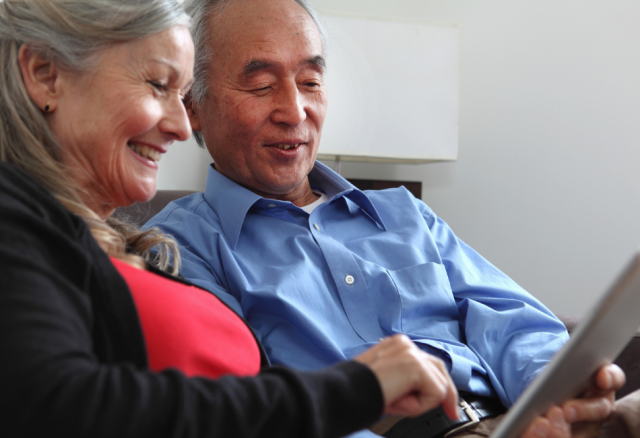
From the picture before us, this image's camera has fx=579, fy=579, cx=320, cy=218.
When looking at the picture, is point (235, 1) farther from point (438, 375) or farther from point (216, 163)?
point (438, 375)

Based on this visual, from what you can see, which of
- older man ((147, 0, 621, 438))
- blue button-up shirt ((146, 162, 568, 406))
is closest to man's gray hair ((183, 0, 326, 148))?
older man ((147, 0, 621, 438))

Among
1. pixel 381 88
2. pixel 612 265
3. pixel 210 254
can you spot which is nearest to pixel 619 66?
pixel 612 265

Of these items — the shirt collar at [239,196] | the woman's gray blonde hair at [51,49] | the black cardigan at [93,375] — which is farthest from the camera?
the shirt collar at [239,196]

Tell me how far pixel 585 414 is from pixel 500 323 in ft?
1.48

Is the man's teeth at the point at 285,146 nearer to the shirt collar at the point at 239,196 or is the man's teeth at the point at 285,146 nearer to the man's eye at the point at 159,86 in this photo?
the shirt collar at the point at 239,196

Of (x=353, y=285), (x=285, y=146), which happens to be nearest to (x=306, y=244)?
(x=353, y=285)

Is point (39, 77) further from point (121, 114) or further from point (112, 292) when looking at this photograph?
point (112, 292)

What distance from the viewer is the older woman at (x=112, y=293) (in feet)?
1.64

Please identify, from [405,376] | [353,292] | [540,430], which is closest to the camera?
[405,376]

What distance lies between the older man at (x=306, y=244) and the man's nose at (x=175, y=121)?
322 mm

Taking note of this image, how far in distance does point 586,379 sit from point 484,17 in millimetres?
2319

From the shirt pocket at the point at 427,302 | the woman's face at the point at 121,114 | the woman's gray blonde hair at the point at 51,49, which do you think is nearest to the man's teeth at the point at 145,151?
the woman's face at the point at 121,114

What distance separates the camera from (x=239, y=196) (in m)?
1.27

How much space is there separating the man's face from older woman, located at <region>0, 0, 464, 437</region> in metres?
0.45
